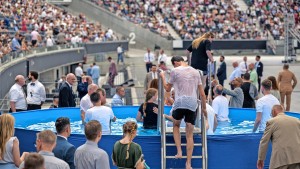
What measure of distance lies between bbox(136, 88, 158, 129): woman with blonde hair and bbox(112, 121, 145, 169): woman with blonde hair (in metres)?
5.76

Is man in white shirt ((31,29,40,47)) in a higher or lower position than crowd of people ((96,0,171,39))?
lower

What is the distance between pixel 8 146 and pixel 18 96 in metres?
8.25

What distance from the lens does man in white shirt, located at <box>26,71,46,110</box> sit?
18.3m

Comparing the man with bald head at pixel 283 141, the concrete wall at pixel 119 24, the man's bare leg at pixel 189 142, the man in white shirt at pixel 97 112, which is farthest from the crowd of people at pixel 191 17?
the man with bald head at pixel 283 141

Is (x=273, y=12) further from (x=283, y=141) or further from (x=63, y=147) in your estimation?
(x=63, y=147)

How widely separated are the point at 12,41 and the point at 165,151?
56.0 ft

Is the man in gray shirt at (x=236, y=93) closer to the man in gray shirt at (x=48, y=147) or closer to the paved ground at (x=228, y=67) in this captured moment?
the paved ground at (x=228, y=67)

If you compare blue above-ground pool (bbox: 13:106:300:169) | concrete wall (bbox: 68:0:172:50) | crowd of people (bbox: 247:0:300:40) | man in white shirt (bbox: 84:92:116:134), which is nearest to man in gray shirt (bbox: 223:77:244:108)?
blue above-ground pool (bbox: 13:106:300:169)

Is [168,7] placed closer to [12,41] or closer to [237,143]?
[12,41]

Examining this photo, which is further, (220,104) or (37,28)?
(37,28)

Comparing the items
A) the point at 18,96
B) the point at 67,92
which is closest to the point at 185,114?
the point at 67,92

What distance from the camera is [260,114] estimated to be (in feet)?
47.2

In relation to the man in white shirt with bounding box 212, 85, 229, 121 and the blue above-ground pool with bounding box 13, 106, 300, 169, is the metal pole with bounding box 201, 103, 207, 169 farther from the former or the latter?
the man in white shirt with bounding box 212, 85, 229, 121

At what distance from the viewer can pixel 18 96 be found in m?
17.9
